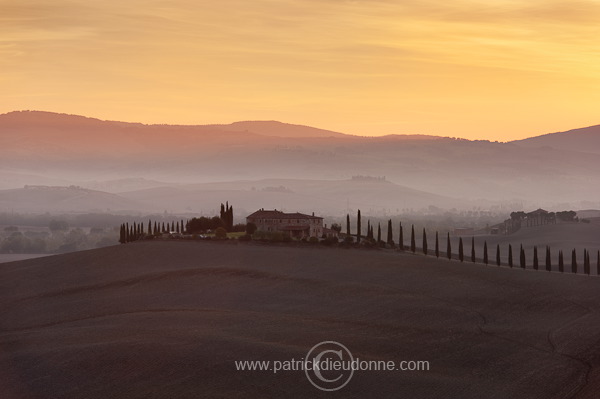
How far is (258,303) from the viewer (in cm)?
8731

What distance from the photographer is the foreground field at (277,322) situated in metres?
59.4

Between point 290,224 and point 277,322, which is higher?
point 290,224

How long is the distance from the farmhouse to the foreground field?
45.7ft

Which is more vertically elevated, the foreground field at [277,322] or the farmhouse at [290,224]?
the farmhouse at [290,224]

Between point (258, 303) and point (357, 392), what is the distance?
30096 mm

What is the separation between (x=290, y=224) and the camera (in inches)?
5384

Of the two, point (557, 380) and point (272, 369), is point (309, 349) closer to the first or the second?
point (272, 369)

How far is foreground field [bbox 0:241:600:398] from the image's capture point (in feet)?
195

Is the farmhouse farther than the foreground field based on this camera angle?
Yes

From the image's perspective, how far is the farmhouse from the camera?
13512 cm

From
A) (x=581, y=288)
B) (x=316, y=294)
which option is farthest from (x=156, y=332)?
(x=581, y=288)

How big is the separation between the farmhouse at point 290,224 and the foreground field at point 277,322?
13933mm

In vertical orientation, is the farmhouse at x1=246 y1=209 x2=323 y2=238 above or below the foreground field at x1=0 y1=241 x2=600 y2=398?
above

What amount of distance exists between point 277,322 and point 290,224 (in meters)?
60.7
